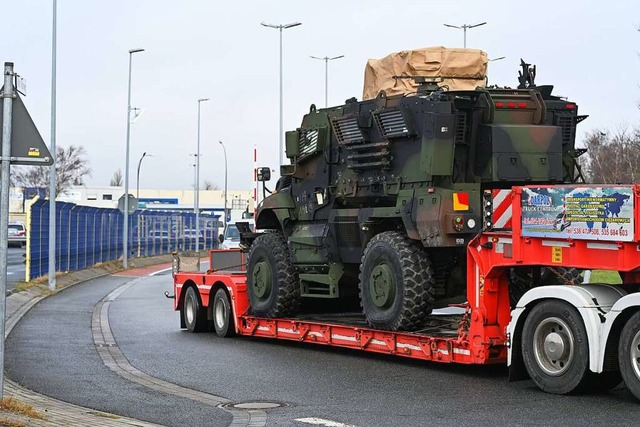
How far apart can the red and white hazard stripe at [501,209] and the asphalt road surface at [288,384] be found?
5.57ft

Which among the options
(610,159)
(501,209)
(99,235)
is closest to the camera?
(501,209)

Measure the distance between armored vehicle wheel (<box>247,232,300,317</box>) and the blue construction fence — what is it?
16829 mm

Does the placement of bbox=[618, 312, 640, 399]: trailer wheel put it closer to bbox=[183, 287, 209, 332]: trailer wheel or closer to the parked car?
bbox=[183, 287, 209, 332]: trailer wheel

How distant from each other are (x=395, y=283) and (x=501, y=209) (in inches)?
91.1

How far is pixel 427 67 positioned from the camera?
16484 millimetres

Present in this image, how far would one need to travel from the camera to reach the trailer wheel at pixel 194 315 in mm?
20312

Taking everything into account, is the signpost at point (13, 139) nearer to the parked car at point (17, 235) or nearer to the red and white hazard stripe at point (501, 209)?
the red and white hazard stripe at point (501, 209)

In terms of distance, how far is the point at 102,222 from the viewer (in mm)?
47781

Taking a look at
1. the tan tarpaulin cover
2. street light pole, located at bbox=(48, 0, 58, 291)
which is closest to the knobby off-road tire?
the tan tarpaulin cover

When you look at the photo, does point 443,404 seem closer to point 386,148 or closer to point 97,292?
point 386,148

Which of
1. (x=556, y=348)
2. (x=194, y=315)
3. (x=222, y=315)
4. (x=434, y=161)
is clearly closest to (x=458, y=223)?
(x=434, y=161)

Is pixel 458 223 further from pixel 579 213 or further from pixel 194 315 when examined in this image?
pixel 194 315

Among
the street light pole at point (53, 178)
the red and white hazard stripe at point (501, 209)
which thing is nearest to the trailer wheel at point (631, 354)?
the red and white hazard stripe at point (501, 209)

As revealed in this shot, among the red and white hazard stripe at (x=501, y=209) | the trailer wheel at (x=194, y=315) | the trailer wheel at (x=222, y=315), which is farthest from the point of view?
the trailer wheel at (x=194, y=315)
